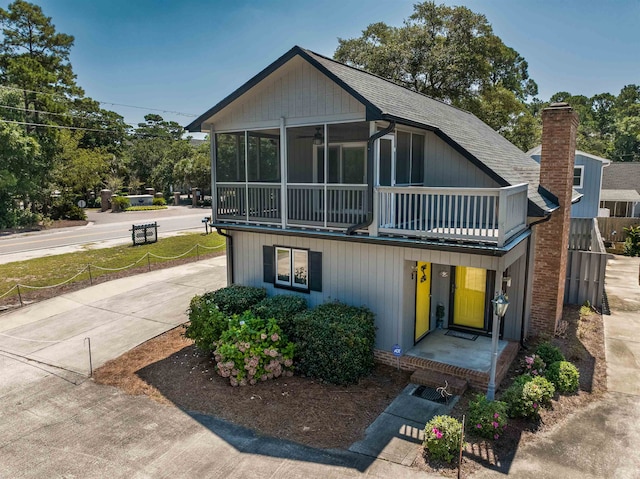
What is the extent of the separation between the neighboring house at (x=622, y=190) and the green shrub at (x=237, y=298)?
26.4m

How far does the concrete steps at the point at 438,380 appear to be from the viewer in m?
8.26

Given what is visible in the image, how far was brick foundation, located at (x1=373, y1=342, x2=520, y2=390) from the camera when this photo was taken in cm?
851

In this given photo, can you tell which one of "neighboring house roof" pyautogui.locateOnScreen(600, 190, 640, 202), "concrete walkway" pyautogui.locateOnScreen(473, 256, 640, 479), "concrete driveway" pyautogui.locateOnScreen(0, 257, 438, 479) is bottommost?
"concrete driveway" pyautogui.locateOnScreen(0, 257, 438, 479)

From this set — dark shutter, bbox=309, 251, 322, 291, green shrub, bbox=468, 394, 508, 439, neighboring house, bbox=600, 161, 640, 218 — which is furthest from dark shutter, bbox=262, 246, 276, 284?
neighboring house, bbox=600, 161, 640, 218

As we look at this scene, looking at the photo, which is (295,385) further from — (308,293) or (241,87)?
(241,87)

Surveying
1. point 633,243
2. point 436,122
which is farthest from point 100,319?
point 633,243

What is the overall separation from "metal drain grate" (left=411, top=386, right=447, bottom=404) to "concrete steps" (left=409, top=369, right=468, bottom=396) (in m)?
0.12

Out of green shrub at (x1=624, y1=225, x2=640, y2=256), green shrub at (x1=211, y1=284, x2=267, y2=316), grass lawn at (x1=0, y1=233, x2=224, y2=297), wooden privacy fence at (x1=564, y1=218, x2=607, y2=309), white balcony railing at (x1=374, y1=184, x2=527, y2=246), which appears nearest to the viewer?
white balcony railing at (x1=374, y1=184, x2=527, y2=246)

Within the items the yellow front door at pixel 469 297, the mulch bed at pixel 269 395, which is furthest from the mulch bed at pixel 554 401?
the mulch bed at pixel 269 395

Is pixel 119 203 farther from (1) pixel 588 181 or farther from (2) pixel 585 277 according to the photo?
(2) pixel 585 277

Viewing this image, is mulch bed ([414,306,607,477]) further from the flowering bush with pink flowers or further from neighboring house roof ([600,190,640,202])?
neighboring house roof ([600,190,640,202])

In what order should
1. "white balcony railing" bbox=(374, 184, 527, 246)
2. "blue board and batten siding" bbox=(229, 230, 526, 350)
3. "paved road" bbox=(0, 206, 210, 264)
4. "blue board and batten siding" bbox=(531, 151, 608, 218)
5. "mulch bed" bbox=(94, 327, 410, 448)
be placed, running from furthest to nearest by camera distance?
"paved road" bbox=(0, 206, 210, 264) < "blue board and batten siding" bbox=(531, 151, 608, 218) < "blue board and batten siding" bbox=(229, 230, 526, 350) < "white balcony railing" bbox=(374, 184, 527, 246) < "mulch bed" bbox=(94, 327, 410, 448)

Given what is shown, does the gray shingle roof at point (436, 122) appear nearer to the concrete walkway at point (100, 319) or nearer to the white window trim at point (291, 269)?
the white window trim at point (291, 269)

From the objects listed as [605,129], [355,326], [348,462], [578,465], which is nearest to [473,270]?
[355,326]
